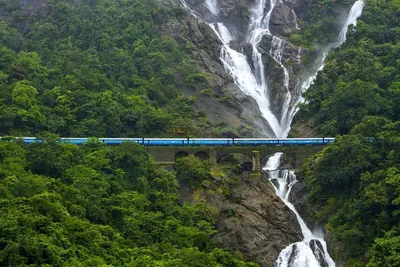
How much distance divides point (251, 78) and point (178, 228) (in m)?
33.6

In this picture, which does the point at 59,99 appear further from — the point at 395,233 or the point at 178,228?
the point at 395,233

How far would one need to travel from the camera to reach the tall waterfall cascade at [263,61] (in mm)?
80250

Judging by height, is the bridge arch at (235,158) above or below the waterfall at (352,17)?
below

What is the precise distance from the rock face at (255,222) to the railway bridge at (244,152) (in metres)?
4.09

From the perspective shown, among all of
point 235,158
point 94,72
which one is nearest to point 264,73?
point 235,158

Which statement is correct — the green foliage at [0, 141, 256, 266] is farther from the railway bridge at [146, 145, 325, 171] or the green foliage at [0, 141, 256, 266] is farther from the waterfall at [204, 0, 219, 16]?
the waterfall at [204, 0, 219, 16]

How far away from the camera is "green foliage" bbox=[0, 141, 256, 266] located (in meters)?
44.1

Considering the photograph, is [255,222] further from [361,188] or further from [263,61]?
[263,61]

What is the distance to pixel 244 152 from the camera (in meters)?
67.1

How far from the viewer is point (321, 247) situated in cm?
5681

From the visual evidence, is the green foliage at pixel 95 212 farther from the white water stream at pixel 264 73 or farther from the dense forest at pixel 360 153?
the white water stream at pixel 264 73

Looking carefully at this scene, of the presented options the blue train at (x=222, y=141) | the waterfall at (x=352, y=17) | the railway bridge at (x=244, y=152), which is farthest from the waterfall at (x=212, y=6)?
the railway bridge at (x=244, y=152)

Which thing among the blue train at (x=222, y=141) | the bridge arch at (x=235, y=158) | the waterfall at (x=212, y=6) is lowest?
the bridge arch at (x=235, y=158)

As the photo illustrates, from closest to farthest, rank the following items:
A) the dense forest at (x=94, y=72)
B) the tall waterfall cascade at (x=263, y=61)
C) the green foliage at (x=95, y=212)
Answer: the green foliage at (x=95, y=212), the dense forest at (x=94, y=72), the tall waterfall cascade at (x=263, y=61)
